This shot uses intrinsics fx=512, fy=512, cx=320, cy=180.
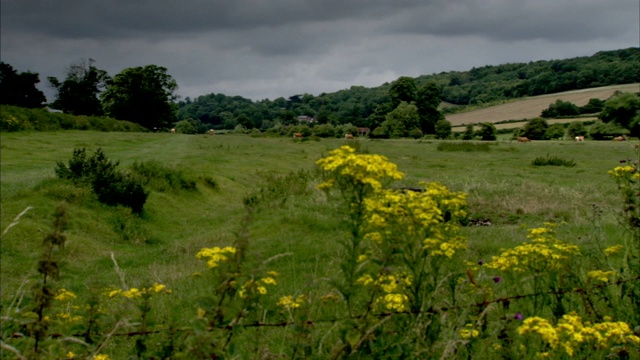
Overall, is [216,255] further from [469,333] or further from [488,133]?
[488,133]

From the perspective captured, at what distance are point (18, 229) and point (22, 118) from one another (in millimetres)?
26936

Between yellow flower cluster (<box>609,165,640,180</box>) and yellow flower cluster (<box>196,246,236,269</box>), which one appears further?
yellow flower cluster (<box>609,165,640,180</box>)

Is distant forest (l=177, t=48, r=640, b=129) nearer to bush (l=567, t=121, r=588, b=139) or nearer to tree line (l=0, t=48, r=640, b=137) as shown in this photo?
tree line (l=0, t=48, r=640, b=137)

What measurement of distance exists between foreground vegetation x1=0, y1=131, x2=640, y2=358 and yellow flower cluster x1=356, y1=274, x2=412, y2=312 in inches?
0.8

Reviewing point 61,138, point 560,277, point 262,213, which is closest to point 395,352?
point 560,277

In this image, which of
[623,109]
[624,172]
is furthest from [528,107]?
[624,172]

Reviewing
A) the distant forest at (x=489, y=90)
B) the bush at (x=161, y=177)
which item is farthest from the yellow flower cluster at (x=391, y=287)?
the distant forest at (x=489, y=90)

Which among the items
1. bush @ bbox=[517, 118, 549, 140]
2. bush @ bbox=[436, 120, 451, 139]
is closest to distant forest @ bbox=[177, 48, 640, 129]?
bush @ bbox=[436, 120, 451, 139]

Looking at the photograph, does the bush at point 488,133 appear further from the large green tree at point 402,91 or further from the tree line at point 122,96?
the tree line at point 122,96

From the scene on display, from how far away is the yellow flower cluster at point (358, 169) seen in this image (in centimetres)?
372

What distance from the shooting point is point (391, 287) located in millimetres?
3848

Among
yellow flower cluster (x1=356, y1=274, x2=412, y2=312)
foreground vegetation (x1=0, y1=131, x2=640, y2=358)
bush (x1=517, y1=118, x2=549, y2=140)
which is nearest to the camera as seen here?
foreground vegetation (x1=0, y1=131, x2=640, y2=358)

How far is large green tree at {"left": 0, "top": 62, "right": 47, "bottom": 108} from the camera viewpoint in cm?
6353

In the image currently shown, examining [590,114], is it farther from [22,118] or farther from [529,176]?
[22,118]
